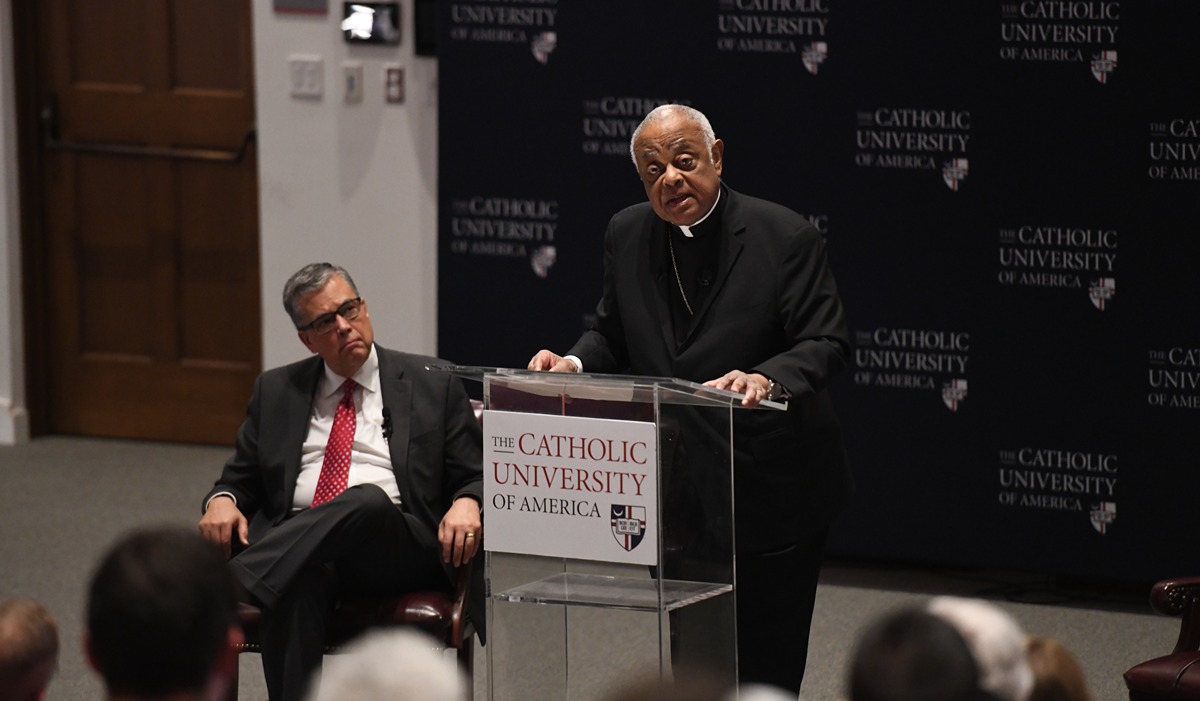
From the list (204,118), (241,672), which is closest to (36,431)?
(204,118)

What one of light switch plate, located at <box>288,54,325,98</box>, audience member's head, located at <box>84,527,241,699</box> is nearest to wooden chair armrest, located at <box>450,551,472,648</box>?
audience member's head, located at <box>84,527,241,699</box>

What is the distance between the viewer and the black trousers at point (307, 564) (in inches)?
145

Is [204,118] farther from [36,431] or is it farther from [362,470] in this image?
[362,470]

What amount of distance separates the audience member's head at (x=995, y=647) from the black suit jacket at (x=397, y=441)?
2.14m

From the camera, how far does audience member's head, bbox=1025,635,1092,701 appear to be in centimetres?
196

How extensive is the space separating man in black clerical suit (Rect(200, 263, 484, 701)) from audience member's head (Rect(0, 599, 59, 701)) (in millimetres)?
1481

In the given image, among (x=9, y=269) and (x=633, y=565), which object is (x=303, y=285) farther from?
(x=9, y=269)

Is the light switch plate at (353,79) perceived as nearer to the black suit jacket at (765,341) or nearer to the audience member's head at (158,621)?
the black suit jacket at (765,341)

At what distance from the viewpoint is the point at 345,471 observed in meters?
4.03

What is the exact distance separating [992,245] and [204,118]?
337cm

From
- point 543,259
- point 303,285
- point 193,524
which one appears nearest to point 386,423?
point 303,285

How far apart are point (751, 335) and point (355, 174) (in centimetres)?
333

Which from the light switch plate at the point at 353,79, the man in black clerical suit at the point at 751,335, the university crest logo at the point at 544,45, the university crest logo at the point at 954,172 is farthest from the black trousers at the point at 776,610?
the light switch plate at the point at 353,79

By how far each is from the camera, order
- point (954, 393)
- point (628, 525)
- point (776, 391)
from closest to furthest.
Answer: point (628, 525) → point (776, 391) → point (954, 393)
